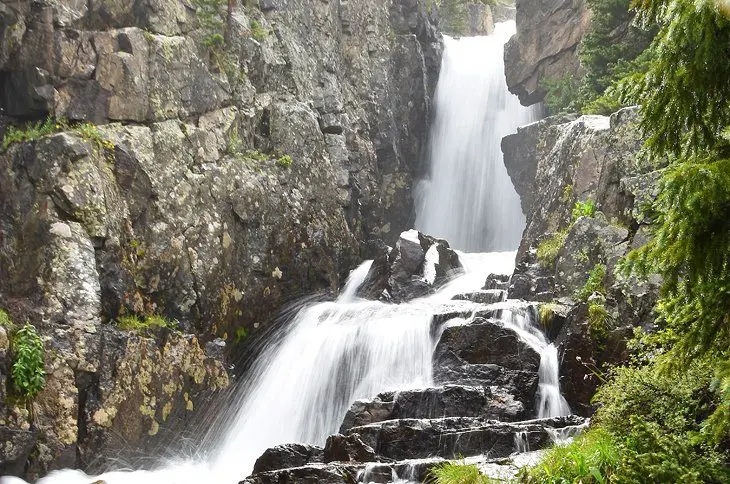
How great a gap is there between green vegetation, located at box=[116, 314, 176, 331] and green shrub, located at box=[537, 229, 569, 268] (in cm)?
920

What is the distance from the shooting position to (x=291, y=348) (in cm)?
1739

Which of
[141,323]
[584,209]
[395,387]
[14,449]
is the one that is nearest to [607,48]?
[584,209]

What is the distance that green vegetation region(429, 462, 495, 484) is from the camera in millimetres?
7957

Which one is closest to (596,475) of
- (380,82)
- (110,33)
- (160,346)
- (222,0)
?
(160,346)

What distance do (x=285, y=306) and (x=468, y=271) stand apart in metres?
6.25

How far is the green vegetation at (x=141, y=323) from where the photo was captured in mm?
14523

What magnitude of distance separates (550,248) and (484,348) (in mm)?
4517

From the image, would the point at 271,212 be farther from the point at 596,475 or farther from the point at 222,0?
the point at 596,475

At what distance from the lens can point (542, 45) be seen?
27609 mm

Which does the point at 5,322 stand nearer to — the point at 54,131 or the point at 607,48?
the point at 54,131

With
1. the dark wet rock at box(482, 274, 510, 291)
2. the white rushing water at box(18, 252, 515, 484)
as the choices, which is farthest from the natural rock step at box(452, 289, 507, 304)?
the white rushing water at box(18, 252, 515, 484)

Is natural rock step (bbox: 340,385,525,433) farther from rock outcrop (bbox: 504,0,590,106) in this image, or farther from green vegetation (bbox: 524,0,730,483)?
rock outcrop (bbox: 504,0,590,106)

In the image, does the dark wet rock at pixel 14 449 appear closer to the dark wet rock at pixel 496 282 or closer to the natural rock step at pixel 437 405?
the natural rock step at pixel 437 405

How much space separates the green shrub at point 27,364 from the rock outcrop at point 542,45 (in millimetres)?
20891
